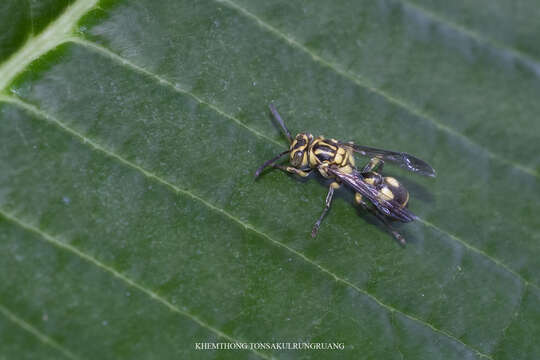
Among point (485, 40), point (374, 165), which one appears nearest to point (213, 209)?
point (374, 165)

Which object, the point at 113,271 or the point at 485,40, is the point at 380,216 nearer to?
the point at 485,40

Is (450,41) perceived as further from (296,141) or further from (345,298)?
(345,298)

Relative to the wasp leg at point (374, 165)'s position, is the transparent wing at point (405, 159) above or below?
above

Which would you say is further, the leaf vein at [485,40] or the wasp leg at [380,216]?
the leaf vein at [485,40]

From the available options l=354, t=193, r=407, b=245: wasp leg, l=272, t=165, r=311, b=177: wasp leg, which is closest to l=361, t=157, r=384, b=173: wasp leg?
l=354, t=193, r=407, b=245: wasp leg

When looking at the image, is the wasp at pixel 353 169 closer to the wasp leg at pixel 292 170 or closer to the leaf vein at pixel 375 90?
the wasp leg at pixel 292 170

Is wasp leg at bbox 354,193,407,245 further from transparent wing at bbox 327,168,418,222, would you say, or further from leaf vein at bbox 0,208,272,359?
leaf vein at bbox 0,208,272,359

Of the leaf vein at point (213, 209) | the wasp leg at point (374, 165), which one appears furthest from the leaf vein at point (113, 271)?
the wasp leg at point (374, 165)

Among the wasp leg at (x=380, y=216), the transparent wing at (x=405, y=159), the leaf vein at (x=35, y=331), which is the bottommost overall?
the leaf vein at (x=35, y=331)
